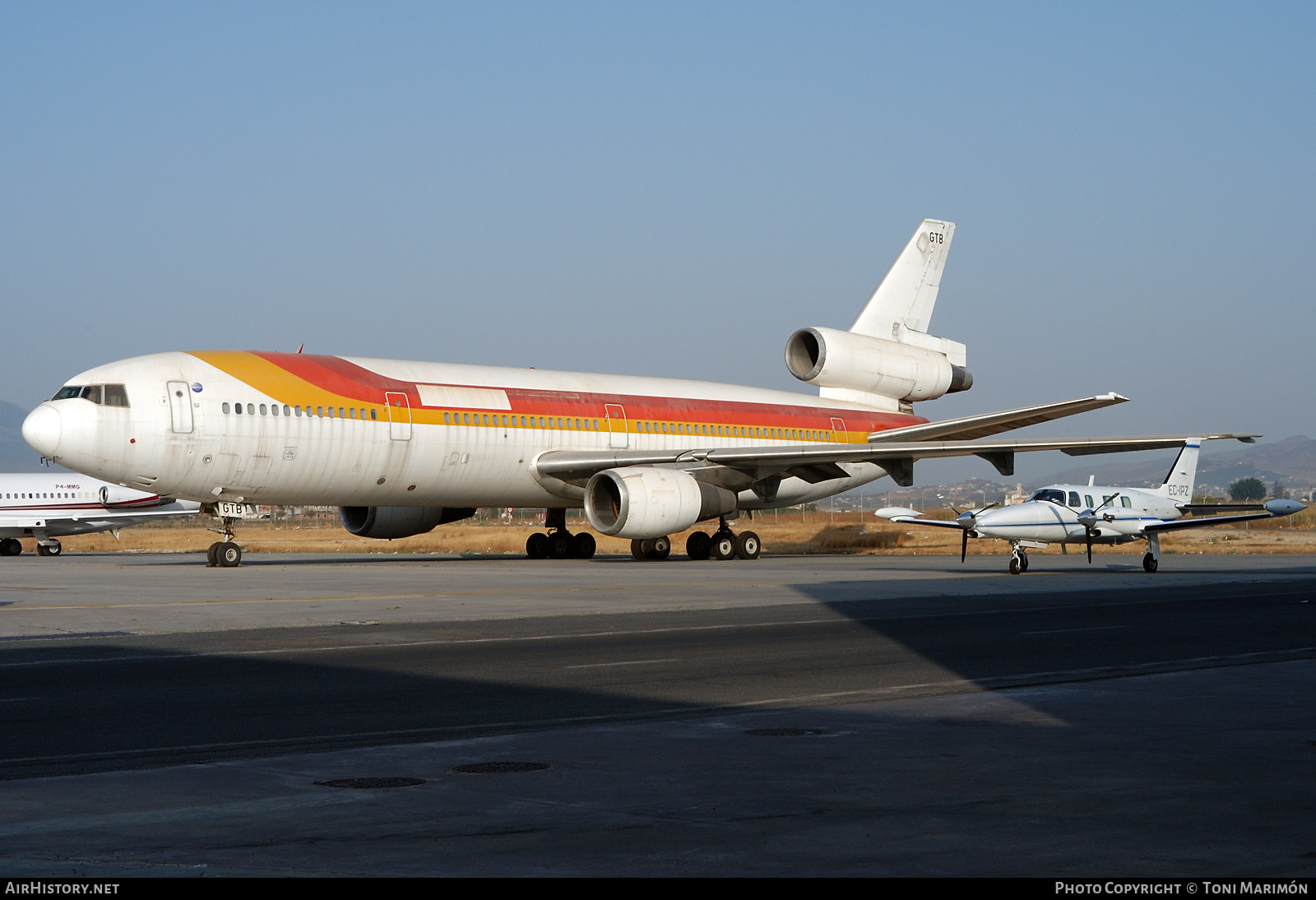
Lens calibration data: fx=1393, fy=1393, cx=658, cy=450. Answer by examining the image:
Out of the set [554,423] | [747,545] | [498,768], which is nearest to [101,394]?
[554,423]

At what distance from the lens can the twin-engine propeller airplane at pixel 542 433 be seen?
27312 millimetres

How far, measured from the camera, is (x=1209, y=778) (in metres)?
6.78

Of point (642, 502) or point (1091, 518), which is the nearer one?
point (1091, 518)

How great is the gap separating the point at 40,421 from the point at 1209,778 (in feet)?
81.7

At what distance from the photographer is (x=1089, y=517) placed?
3069 cm

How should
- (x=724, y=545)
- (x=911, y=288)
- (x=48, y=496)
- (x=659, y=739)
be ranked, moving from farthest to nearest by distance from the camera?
(x=48, y=496) → (x=911, y=288) → (x=724, y=545) → (x=659, y=739)

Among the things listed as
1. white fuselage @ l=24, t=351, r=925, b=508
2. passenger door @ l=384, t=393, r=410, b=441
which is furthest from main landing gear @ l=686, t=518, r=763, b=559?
passenger door @ l=384, t=393, r=410, b=441

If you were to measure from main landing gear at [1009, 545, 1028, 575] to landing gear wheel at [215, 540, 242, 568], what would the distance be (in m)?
16.2

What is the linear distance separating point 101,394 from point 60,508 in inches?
1171

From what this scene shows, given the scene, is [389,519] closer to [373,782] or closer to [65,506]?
[65,506]

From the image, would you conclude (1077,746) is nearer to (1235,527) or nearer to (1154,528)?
(1154,528)

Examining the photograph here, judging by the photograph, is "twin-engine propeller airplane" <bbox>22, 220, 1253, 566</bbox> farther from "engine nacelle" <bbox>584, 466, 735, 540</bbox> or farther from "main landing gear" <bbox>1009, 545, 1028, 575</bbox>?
"main landing gear" <bbox>1009, 545, 1028, 575</bbox>

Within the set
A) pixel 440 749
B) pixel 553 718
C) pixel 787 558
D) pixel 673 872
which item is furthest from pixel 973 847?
pixel 787 558
